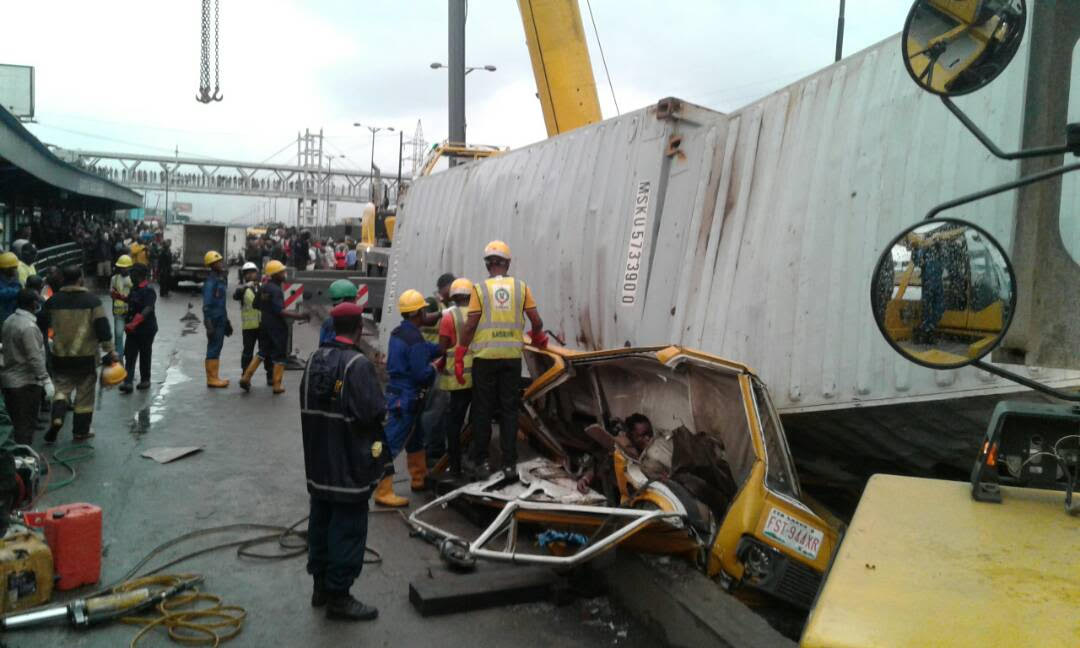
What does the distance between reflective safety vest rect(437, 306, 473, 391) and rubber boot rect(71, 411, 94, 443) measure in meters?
3.87

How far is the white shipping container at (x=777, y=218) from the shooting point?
455cm

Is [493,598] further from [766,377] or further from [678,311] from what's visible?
[678,311]

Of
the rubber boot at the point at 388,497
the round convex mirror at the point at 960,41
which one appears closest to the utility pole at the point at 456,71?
the rubber boot at the point at 388,497

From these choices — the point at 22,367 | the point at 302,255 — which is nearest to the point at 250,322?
the point at 22,367

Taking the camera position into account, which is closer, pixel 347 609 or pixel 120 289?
pixel 347 609

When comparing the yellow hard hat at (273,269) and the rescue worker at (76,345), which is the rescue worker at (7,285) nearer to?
the rescue worker at (76,345)

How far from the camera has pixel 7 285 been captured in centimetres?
893

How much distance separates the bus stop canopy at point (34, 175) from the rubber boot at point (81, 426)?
893 centimetres

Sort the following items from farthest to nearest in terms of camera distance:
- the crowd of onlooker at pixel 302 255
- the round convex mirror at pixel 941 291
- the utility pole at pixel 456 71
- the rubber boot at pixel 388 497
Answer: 1. the crowd of onlooker at pixel 302 255
2. the utility pole at pixel 456 71
3. the rubber boot at pixel 388 497
4. the round convex mirror at pixel 941 291

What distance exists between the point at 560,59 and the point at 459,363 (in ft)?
19.3

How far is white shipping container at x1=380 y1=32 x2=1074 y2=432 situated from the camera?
455cm

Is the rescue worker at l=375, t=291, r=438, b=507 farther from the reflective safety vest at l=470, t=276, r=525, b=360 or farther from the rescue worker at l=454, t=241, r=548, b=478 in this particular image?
the reflective safety vest at l=470, t=276, r=525, b=360

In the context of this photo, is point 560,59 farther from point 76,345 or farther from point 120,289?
point 120,289

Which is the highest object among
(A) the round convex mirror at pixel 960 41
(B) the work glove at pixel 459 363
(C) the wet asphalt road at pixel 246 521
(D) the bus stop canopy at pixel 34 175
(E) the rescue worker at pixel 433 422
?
(D) the bus stop canopy at pixel 34 175
